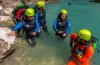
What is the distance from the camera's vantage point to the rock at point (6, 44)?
7930 millimetres

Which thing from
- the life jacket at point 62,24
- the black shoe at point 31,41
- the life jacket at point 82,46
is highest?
the life jacket at point 82,46

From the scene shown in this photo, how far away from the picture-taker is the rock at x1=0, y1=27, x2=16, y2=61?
793cm

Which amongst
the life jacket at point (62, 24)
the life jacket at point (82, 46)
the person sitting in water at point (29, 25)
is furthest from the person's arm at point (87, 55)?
the life jacket at point (62, 24)

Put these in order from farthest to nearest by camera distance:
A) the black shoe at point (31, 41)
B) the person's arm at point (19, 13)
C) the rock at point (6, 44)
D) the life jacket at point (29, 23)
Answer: the person's arm at point (19, 13), the black shoe at point (31, 41), the life jacket at point (29, 23), the rock at point (6, 44)

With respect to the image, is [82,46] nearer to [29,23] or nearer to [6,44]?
[6,44]

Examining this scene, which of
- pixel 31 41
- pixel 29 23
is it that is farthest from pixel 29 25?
pixel 31 41

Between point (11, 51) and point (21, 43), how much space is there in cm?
117

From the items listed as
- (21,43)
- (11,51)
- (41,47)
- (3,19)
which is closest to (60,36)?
(41,47)

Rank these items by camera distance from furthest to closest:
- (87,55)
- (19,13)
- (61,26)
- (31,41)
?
(19,13)
(61,26)
(31,41)
(87,55)

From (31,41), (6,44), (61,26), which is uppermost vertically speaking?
(6,44)

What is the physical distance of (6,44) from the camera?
322 inches

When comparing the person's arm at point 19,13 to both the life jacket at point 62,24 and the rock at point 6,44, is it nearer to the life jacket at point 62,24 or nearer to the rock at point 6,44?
the life jacket at point 62,24

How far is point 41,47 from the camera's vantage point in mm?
9898

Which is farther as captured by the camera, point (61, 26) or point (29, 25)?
point (61, 26)
